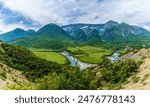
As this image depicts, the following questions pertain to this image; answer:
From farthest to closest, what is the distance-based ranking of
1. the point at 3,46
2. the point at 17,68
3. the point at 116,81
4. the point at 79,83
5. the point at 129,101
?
the point at 3,46 < the point at 17,68 < the point at 116,81 < the point at 79,83 < the point at 129,101

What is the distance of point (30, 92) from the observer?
10773 mm

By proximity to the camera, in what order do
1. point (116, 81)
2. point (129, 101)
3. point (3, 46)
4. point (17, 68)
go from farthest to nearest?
point (3, 46) → point (17, 68) → point (116, 81) → point (129, 101)

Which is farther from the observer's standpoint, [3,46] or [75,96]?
[3,46]

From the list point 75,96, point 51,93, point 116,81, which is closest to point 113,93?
point 75,96

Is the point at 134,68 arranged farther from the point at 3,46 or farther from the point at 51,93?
the point at 3,46

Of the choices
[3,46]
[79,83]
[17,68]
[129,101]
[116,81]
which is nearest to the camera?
[129,101]

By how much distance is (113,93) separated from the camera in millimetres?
10602

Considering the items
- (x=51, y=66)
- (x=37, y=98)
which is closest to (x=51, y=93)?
(x=37, y=98)

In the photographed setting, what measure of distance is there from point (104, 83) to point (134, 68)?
8331 mm

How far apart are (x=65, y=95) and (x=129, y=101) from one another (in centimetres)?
221

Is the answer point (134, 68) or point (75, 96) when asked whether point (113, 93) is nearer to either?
point (75, 96)

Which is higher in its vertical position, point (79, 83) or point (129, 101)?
point (129, 101)

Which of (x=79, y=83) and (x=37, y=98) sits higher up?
(x=37, y=98)

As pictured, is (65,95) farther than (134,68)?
No
